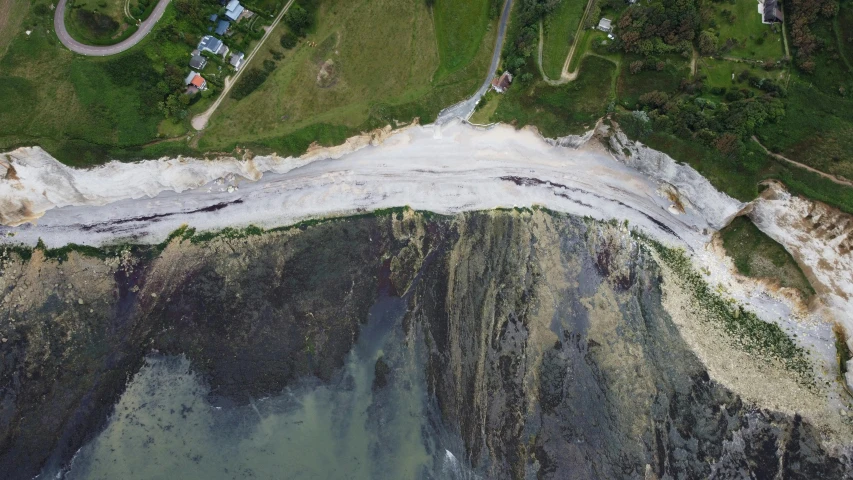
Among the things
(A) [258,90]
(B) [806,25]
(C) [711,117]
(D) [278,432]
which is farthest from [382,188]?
(B) [806,25]

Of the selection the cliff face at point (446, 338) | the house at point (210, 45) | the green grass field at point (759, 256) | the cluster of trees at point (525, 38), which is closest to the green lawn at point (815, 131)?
the green grass field at point (759, 256)

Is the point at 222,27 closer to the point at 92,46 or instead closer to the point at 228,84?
the point at 228,84

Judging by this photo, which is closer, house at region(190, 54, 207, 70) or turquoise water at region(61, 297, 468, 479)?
turquoise water at region(61, 297, 468, 479)

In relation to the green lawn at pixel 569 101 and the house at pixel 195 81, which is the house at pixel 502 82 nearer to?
the green lawn at pixel 569 101

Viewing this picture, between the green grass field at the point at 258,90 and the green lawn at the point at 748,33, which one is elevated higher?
the green lawn at the point at 748,33

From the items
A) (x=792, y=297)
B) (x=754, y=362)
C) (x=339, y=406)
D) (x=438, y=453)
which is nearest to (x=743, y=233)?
(x=792, y=297)

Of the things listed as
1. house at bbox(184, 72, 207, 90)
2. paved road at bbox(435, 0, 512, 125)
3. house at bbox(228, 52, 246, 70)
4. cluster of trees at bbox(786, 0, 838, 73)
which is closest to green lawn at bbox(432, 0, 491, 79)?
paved road at bbox(435, 0, 512, 125)

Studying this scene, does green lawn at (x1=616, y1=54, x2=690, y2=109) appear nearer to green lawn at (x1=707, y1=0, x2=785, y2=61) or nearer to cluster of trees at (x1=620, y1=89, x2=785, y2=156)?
cluster of trees at (x1=620, y1=89, x2=785, y2=156)
